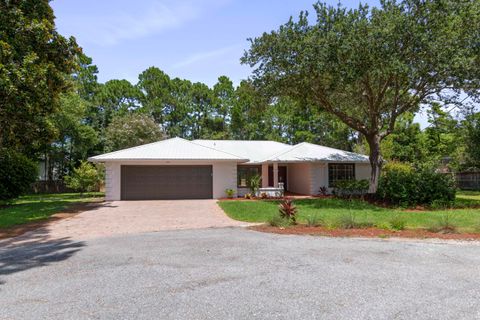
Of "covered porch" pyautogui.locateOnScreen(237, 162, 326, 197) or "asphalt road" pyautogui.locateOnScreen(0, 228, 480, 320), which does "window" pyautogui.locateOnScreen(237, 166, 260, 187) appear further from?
"asphalt road" pyautogui.locateOnScreen(0, 228, 480, 320)

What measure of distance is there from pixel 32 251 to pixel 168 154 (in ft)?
45.1

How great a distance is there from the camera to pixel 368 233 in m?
A: 9.00

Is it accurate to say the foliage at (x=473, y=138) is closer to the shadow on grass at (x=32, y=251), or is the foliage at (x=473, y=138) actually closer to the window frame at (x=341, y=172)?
the window frame at (x=341, y=172)

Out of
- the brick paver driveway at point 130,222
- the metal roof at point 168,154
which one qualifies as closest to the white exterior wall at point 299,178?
the metal roof at point 168,154

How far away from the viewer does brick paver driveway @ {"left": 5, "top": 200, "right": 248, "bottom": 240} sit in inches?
398

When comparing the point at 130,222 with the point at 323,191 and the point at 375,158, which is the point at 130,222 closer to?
the point at 375,158

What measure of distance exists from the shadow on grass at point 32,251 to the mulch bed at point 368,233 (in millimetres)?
4841

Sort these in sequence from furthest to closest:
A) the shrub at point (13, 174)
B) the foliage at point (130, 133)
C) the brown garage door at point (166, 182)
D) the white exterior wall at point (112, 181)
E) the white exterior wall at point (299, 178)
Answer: the foliage at point (130, 133), the white exterior wall at point (299, 178), the brown garage door at point (166, 182), the white exterior wall at point (112, 181), the shrub at point (13, 174)

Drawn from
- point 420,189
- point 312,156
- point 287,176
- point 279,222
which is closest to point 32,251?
point 279,222

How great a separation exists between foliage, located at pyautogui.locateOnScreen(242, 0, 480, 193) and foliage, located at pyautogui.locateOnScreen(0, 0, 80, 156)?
8.77 m

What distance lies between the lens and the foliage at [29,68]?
42.7ft

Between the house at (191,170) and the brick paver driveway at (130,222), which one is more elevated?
the house at (191,170)

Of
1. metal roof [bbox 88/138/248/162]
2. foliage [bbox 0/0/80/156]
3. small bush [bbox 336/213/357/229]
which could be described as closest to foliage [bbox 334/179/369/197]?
metal roof [bbox 88/138/248/162]

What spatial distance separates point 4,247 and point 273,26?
46.6 feet
